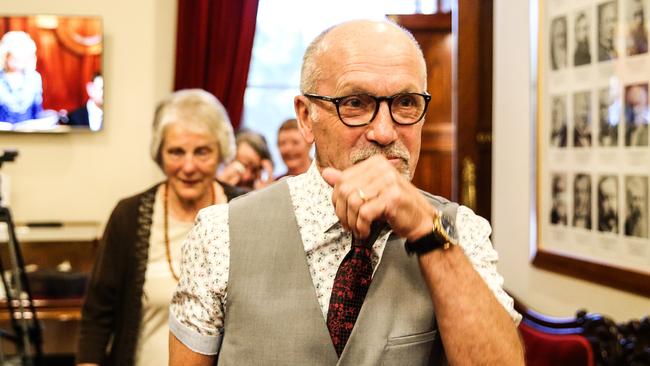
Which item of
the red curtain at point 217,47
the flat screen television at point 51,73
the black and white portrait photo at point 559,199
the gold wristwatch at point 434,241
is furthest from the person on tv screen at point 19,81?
the gold wristwatch at point 434,241

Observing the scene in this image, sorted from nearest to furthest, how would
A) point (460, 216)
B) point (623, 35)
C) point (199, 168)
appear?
point (460, 216) < point (199, 168) < point (623, 35)

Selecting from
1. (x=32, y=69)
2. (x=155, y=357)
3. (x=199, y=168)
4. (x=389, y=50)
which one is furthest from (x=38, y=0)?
(x=389, y=50)

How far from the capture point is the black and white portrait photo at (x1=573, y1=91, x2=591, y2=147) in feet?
9.43

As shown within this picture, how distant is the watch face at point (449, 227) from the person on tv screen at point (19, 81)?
4.66m

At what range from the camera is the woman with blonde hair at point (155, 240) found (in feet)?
7.11

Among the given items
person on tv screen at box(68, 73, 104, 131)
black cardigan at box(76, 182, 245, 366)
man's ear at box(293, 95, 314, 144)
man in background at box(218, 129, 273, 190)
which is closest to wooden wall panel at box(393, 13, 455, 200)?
man in background at box(218, 129, 273, 190)

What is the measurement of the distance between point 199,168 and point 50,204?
340 cm

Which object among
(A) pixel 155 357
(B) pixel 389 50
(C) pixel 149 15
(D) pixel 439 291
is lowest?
(A) pixel 155 357

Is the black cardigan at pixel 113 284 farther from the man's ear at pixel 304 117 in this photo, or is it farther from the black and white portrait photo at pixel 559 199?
the black and white portrait photo at pixel 559 199

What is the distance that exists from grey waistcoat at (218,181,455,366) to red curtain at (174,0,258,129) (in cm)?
430

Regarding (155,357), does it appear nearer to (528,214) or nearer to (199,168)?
(199,168)

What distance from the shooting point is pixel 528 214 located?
3.40m

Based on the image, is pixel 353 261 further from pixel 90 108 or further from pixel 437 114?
pixel 90 108

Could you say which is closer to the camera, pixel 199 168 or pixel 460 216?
pixel 460 216
